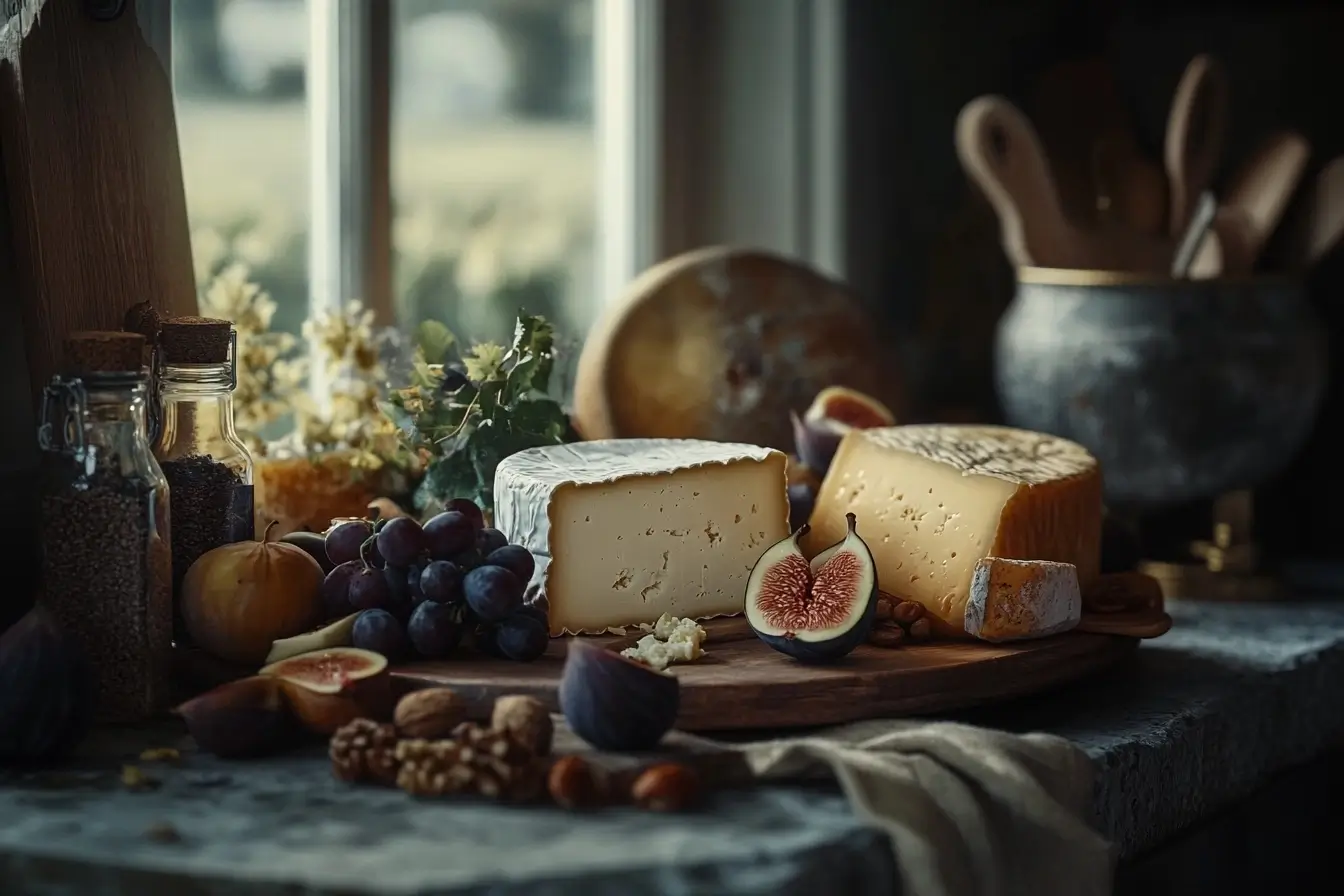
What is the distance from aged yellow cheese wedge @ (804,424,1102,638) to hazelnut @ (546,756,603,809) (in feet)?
1.84

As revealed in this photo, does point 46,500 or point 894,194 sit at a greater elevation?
point 894,194

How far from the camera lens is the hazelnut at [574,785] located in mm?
1342

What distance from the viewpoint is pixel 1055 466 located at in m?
1.91

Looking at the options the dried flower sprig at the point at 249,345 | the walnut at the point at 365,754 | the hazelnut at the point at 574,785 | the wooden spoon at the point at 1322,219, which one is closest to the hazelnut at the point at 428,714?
the walnut at the point at 365,754

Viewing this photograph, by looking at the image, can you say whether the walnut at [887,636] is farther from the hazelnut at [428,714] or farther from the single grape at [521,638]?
the hazelnut at [428,714]

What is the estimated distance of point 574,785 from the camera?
1342mm

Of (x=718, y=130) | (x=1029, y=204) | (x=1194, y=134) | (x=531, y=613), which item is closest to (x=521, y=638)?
(x=531, y=613)

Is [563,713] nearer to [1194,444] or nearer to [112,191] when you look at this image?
[112,191]

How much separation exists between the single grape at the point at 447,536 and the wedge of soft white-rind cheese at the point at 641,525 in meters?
0.11

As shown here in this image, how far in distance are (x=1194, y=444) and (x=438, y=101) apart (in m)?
1.25

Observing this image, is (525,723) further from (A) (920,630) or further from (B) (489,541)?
(A) (920,630)

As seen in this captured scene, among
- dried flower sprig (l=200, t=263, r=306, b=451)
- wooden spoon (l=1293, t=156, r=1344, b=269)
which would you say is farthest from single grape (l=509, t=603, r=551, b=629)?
wooden spoon (l=1293, t=156, r=1344, b=269)

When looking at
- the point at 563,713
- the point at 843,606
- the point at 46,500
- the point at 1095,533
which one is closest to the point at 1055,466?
the point at 1095,533

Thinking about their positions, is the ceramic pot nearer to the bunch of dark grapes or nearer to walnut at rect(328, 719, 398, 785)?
the bunch of dark grapes
